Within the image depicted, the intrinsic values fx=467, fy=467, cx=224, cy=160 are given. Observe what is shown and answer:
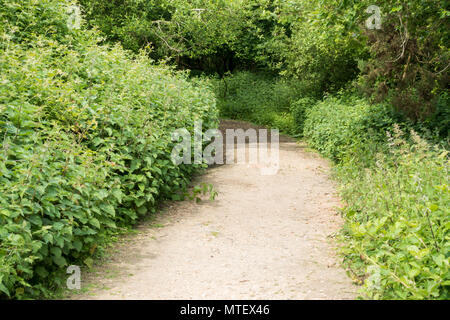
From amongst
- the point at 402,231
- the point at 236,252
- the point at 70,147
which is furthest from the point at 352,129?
the point at 70,147

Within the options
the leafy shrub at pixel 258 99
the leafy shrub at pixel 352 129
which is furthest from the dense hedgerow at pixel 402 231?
the leafy shrub at pixel 258 99

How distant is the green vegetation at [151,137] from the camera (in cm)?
416

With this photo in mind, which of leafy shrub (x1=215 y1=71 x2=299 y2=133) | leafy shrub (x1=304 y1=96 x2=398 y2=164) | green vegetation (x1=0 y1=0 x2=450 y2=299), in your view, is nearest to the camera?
green vegetation (x1=0 y1=0 x2=450 y2=299)

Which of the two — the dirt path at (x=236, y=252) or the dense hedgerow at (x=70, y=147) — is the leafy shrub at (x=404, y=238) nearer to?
the dirt path at (x=236, y=252)

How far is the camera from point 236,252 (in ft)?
18.0

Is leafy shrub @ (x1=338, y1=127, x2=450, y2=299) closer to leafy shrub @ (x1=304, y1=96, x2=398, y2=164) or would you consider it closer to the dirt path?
the dirt path

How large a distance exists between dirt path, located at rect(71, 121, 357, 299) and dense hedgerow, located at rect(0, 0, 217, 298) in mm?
446

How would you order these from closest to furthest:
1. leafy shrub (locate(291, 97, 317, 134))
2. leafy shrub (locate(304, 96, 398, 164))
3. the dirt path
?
the dirt path
leafy shrub (locate(304, 96, 398, 164))
leafy shrub (locate(291, 97, 317, 134))

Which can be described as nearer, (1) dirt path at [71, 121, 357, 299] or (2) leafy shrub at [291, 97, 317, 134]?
(1) dirt path at [71, 121, 357, 299]

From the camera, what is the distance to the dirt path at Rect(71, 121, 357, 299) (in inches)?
176

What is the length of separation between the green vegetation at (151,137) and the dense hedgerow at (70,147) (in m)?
0.02

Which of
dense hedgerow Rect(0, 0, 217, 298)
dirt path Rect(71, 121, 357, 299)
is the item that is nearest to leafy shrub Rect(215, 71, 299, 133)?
dense hedgerow Rect(0, 0, 217, 298)

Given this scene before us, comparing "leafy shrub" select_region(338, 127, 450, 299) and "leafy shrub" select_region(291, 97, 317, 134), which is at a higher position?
"leafy shrub" select_region(291, 97, 317, 134)
